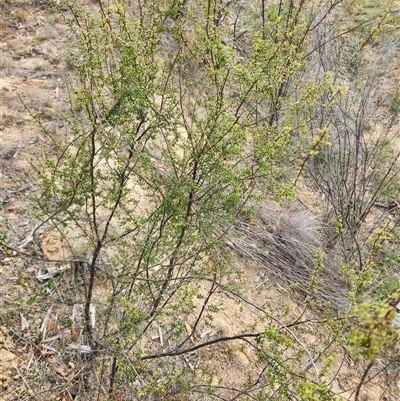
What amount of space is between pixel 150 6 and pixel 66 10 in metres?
4.18

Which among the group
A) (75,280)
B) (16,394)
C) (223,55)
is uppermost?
(223,55)

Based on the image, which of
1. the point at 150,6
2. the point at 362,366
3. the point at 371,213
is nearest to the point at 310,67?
the point at 371,213

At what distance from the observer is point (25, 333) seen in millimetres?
2877

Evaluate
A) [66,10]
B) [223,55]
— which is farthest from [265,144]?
[66,10]

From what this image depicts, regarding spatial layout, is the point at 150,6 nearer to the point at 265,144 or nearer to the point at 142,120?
the point at 142,120

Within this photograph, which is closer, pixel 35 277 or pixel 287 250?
pixel 35 277

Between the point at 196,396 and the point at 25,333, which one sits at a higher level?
the point at 25,333

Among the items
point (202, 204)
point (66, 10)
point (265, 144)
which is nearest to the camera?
point (265, 144)

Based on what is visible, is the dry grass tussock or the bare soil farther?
the dry grass tussock

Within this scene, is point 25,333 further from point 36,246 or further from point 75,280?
point 36,246

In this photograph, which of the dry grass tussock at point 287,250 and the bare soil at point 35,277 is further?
the dry grass tussock at point 287,250

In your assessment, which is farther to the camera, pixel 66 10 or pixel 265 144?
pixel 66 10

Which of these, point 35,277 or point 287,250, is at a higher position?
point 35,277

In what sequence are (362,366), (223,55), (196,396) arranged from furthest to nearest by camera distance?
(362,366)
(196,396)
(223,55)
